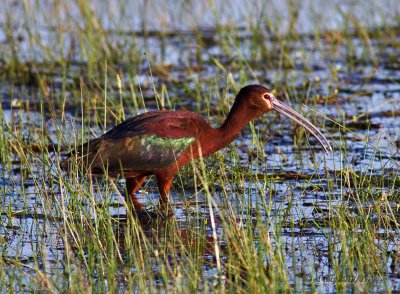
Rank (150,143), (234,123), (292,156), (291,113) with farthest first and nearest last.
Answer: (292,156), (291,113), (234,123), (150,143)

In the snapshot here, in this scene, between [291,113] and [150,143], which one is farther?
[291,113]

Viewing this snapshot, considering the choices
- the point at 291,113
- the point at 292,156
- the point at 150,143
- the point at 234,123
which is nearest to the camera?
the point at 150,143

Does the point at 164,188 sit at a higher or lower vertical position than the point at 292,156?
lower

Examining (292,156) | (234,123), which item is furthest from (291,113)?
(292,156)

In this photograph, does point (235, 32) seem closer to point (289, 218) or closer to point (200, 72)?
point (200, 72)

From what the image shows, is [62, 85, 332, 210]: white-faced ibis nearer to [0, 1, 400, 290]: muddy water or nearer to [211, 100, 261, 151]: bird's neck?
[211, 100, 261, 151]: bird's neck

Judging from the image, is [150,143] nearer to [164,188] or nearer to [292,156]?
[164,188]

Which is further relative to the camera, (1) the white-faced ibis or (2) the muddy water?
(1) the white-faced ibis

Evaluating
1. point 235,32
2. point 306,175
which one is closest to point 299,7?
point 235,32

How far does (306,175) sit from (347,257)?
271 cm

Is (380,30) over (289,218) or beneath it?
over

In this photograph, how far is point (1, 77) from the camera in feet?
39.0

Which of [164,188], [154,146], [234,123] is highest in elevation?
[234,123]

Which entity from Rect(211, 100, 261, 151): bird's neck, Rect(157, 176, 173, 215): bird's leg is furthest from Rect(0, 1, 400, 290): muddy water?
Rect(211, 100, 261, 151): bird's neck
